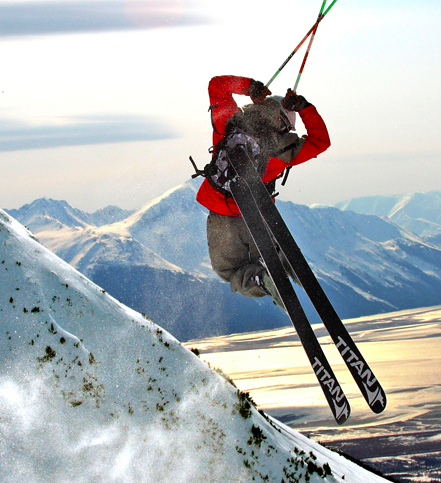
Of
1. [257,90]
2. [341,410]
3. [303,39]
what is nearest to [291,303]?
[341,410]

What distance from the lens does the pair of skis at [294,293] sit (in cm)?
811

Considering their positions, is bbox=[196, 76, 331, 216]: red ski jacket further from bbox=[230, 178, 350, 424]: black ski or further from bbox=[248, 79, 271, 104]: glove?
bbox=[230, 178, 350, 424]: black ski

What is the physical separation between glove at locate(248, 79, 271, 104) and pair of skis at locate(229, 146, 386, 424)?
1166 millimetres

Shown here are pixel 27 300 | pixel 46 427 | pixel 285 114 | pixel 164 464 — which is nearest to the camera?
pixel 285 114

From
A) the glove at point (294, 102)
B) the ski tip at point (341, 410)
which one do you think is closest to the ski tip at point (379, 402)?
the ski tip at point (341, 410)

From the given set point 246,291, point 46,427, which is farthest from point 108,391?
point 246,291

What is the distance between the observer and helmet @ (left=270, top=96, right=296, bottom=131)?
9.30 meters

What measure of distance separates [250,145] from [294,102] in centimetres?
111

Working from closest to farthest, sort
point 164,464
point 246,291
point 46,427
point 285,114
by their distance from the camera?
point 285,114
point 246,291
point 46,427
point 164,464

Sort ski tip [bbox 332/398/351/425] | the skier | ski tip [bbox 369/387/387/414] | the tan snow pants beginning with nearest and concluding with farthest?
ski tip [bbox 369/387/387/414], ski tip [bbox 332/398/351/425], the skier, the tan snow pants

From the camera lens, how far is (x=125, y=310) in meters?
15.6

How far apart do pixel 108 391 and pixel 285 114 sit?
→ 8306mm

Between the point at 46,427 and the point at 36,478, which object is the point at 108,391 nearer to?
the point at 46,427

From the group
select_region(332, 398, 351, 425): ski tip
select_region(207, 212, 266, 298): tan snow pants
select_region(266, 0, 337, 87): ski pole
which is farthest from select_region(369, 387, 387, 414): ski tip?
select_region(266, 0, 337, 87): ski pole
